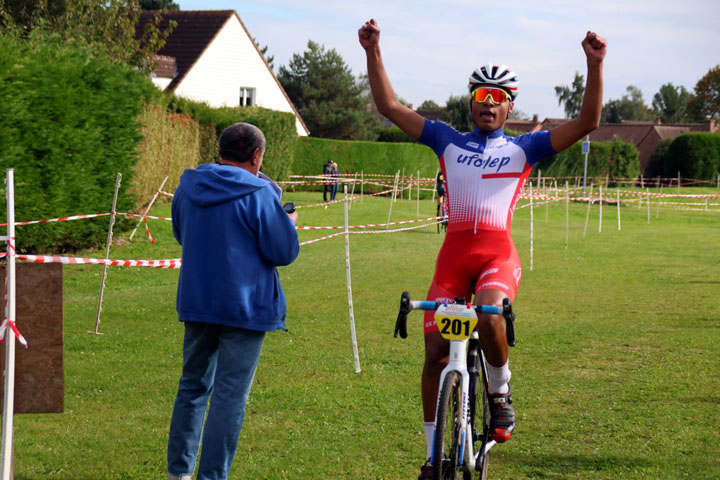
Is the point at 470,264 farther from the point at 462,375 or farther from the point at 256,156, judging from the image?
the point at 256,156

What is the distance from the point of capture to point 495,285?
167 inches

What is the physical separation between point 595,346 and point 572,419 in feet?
9.87

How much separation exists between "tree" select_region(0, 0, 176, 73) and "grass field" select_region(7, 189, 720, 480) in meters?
12.6

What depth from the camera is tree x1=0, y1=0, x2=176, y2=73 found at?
24.4 metres

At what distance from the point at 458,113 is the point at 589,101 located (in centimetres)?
7293

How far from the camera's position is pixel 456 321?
12.6 ft

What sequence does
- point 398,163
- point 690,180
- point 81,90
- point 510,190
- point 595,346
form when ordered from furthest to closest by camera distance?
point 690,180, point 398,163, point 81,90, point 595,346, point 510,190

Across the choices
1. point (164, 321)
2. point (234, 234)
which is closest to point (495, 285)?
point (234, 234)

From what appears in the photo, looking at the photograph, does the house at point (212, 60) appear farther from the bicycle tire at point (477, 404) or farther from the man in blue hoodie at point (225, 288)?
the bicycle tire at point (477, 404)

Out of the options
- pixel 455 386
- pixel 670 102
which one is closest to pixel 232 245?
pixel 455 386

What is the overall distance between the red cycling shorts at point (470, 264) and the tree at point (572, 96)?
396 feet

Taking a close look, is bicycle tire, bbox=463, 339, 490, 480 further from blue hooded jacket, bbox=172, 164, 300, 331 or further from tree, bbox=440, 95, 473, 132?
tree, bbox=440, 95, 473, 132

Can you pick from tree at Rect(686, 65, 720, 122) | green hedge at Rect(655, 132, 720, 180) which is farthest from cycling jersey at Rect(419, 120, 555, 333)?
tree at Rect(686, 65, 720, 122)

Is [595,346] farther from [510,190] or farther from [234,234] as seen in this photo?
[234,234]
